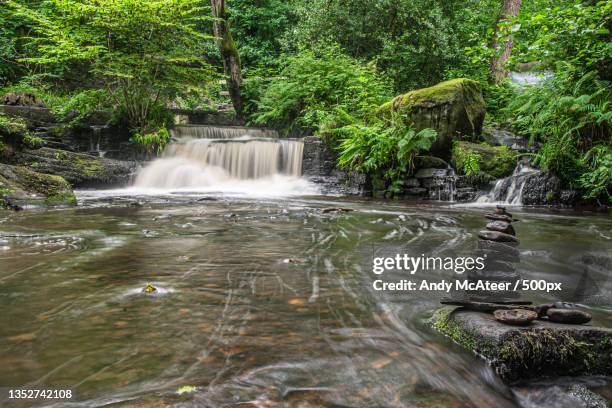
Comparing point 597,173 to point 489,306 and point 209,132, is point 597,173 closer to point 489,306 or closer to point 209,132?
point 489,306

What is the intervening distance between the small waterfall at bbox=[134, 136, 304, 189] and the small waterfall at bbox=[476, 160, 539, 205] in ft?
20.1

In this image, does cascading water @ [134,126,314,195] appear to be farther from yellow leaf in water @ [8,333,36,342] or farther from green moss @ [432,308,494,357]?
yellow leaf in water @ [8,333,36,342]

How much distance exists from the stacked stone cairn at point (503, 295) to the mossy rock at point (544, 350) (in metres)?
0.06

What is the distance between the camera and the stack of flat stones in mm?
2752

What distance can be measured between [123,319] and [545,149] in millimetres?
10077

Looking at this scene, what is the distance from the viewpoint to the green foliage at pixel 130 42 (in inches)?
503

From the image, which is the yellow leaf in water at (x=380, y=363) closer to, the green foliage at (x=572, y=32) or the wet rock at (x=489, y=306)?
the wet rock at (x=489, y=306)

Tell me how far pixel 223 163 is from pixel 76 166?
4.53 metres

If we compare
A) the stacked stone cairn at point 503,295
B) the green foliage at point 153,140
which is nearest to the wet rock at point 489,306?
the stacked stone cairn at point 503,295

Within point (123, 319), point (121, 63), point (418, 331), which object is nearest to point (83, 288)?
point (123, 319)

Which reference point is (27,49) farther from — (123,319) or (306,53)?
(123,319)

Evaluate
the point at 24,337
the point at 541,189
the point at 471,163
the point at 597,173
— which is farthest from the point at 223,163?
the point at 24,337

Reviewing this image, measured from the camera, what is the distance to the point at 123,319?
222cm

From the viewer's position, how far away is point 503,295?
2682 millimetres
